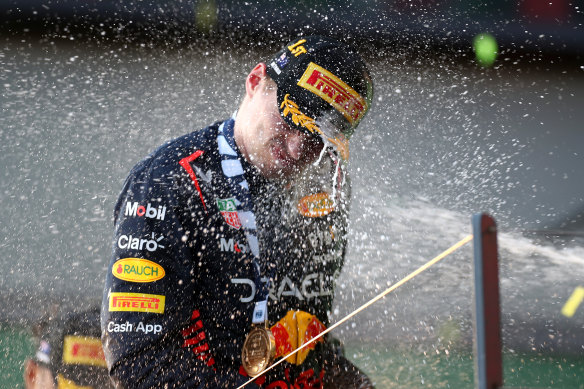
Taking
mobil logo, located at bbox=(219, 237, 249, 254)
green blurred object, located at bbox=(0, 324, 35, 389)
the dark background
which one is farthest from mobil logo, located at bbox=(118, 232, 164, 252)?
the dark background

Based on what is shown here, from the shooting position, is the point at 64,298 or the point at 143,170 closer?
the point at 143,170

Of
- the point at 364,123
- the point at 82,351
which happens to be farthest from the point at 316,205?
the point at 364,123

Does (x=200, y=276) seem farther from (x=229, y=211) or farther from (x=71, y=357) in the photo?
(x=71, y=357)

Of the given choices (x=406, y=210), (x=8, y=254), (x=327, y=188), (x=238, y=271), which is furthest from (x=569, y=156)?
(x=8, y=254)

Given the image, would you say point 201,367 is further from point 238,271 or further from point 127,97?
point 127,97

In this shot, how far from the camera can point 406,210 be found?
3033 millimetres

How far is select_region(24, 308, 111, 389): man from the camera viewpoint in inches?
54.2

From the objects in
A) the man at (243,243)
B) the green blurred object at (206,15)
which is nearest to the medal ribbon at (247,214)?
the man at (243,243)

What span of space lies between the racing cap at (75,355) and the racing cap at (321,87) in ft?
2.25

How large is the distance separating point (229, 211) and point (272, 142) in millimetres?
187

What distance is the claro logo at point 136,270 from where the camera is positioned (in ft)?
3.83

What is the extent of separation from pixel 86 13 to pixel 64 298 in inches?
56.9

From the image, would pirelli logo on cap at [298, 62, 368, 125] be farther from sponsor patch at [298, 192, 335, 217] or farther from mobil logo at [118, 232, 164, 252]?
mobil logo at [118, 232, 164, 252]

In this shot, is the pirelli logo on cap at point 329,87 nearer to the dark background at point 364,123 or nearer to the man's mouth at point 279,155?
the man's mouth at point 279,155
